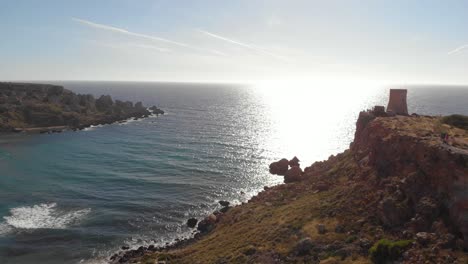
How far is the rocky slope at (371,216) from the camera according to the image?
95.8 feet

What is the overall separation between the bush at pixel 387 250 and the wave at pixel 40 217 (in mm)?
44863

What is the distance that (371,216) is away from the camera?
35.3 meters

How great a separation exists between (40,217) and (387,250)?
51.6 meters

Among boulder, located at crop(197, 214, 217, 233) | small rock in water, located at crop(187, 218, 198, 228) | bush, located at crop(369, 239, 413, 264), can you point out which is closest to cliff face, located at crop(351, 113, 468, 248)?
bush, located at crop(369, 239, 413, 264)

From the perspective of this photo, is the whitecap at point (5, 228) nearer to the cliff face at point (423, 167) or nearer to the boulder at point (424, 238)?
the cliff face at point (423, 167)

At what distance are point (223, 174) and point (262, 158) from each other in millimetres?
18879

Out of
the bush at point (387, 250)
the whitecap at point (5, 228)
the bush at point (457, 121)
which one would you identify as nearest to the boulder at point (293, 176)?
the bush at point (457, 121)

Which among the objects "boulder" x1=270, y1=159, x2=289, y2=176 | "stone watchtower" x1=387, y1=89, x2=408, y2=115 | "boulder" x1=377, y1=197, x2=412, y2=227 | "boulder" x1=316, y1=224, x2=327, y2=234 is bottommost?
"boulder" x1=270, y1=159, x2=289, y2=176

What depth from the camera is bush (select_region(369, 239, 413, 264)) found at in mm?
28562

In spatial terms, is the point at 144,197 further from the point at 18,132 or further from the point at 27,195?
the point at 18,132

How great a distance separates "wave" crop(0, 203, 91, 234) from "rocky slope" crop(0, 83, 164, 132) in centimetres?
8796

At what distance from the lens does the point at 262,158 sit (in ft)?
314

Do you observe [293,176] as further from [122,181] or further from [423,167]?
[423,167]

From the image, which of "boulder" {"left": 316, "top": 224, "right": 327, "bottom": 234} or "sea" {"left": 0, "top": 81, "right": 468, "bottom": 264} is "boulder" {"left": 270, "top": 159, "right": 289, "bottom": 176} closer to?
"sea" {"left": 0, "top": 81, "right": 468, "bottom": 264}
